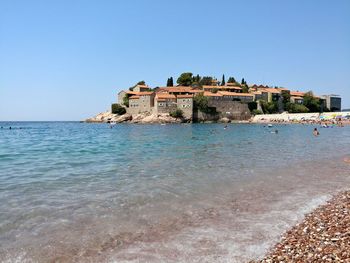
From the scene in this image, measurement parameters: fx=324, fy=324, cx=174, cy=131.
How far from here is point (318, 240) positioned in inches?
238

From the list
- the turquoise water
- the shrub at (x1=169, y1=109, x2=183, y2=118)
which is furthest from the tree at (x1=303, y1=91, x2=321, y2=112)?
the turquoise water

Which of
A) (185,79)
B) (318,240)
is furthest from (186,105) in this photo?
(318,240)

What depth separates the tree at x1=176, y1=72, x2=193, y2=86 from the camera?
13675cm

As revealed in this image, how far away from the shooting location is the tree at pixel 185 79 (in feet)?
449

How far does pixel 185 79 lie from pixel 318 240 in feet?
436

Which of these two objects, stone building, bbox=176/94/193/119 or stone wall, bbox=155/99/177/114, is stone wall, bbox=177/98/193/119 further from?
stone wall, bbox=155/99/177/114

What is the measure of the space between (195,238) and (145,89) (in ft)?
427

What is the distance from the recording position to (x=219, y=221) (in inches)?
327

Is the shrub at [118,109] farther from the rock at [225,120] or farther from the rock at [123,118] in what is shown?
the rock at [225,120]

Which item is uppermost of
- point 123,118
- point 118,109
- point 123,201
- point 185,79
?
point 185,79

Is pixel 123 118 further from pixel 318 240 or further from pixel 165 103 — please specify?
pixel 318 240

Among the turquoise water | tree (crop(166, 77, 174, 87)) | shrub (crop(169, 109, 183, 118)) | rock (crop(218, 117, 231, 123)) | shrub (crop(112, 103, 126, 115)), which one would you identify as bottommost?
the turquoise water

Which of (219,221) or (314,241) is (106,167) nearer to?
(219,221)

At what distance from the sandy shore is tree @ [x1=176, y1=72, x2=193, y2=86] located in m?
130
